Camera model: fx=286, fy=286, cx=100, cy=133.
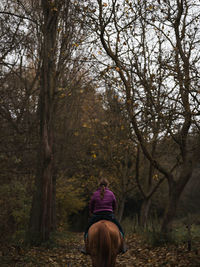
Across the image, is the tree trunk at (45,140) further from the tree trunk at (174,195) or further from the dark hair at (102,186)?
the dark hair at (102,186)

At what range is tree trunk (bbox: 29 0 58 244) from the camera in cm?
1112

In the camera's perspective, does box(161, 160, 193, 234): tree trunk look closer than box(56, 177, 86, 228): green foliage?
Yes

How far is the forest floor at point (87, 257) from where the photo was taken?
24.3 ft

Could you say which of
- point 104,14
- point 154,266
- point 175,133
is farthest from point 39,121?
point 154,266

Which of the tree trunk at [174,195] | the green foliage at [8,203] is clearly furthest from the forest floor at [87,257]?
the tree trunk at [174,195]

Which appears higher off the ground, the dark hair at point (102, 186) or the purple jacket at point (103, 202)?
the dark hair at point (102, 186)

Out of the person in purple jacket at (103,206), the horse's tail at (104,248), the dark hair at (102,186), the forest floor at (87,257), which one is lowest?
the forest floor at (87,257)

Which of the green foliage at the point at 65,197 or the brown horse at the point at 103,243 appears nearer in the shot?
the brown horse at the point at 103,243

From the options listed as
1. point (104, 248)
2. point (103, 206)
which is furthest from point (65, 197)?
point (104, 248)

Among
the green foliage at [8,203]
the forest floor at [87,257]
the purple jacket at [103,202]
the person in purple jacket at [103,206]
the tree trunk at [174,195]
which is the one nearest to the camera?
the person in purple jacket at [103,206]

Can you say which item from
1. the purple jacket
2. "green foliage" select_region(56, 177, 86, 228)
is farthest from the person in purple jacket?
"green foliage" select_region(56, 177, 86, 228)

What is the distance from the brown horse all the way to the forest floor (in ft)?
2.79

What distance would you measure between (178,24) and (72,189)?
13.8 metres

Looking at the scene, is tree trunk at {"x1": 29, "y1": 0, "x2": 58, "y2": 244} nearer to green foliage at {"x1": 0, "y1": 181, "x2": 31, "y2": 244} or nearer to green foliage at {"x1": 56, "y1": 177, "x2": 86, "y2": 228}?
green foliage at {"x1": 0, "y1": 181, "x2": 31, "y2": 244}
